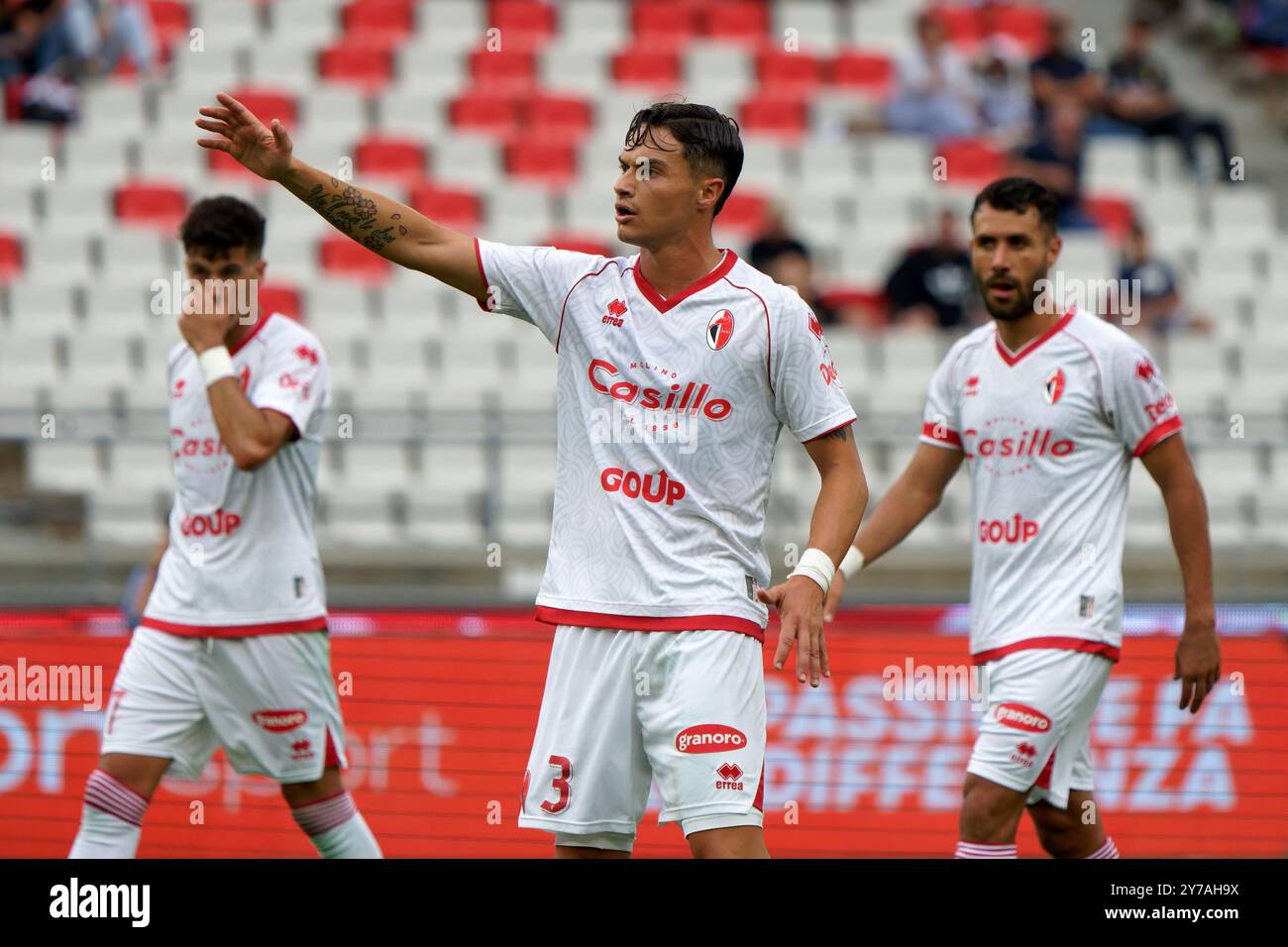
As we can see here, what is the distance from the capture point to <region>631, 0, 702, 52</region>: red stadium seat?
17.5m

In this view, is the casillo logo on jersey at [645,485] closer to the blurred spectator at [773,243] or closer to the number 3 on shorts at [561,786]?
the number 3 on shorts at [561,786]

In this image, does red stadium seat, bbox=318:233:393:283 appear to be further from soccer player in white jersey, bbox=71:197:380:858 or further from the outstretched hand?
the outstretched hand

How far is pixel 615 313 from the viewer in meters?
5.20

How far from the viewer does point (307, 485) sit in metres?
6.65

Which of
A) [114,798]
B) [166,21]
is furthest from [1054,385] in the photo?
[166,21]

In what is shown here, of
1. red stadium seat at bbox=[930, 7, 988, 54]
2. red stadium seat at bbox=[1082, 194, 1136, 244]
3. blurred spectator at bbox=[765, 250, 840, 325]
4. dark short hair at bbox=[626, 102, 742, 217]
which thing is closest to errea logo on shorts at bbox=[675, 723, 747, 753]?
dark short hair at bbox=[626, 102, 742, 217]

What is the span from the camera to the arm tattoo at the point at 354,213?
5.09 meters

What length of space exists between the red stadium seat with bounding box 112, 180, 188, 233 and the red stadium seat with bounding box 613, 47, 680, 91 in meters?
4.36

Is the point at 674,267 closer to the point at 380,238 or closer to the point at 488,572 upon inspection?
the point at 380,238

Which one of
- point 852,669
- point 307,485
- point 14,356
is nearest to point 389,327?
point 14,356

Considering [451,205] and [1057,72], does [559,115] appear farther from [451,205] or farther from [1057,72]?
[1057,72]

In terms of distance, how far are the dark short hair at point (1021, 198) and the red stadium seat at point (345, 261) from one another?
347 inches

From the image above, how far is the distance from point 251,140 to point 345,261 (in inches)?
393

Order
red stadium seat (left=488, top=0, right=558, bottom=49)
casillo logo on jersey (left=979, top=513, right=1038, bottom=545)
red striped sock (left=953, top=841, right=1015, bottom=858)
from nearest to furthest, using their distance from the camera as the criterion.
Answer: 1. red striped sock (left=953, top=841, right=1015, bottom=858)
2. casillo logo on jersey (left=979, top=513, right=1038, bottom=545)
3. red stadium seat (left=488, top=0, right=558, bottom=49)
